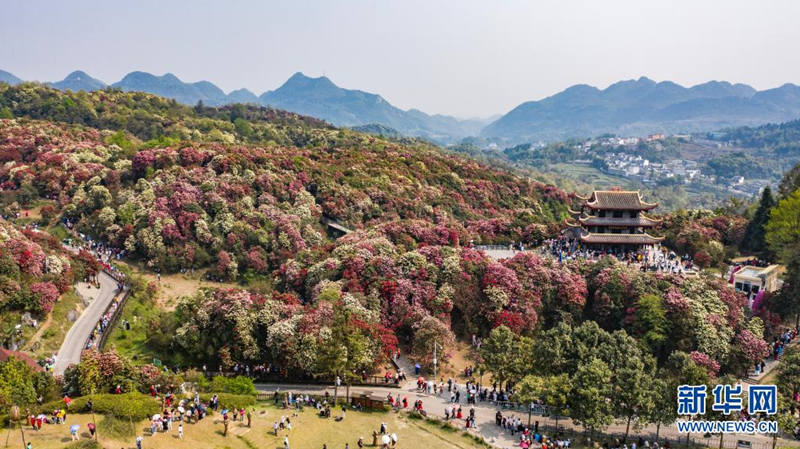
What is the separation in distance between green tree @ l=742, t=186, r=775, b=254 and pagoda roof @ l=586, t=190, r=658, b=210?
30.9ft

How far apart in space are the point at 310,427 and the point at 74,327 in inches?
786

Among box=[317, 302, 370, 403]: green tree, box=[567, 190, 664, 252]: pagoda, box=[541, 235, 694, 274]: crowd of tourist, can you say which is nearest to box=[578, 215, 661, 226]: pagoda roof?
box=[567, 190, 664, 252]: pagoda

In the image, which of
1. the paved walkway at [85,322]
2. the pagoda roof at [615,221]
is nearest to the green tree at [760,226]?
the pagoda roof at [615,221]

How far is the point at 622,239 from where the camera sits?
1736 inches

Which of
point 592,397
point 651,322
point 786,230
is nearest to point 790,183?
point 786,230

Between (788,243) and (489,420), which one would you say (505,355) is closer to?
(489,420)

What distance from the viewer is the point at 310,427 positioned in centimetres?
2478

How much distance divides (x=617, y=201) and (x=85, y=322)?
41248 mm

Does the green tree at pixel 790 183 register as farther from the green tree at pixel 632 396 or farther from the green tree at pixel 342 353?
the green tree at pixel 342 353

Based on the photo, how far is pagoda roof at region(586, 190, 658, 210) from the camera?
44406mm

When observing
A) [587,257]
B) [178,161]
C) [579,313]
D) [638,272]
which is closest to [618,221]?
[587,257]

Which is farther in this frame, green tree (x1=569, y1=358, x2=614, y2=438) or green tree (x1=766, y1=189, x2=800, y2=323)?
green tree (x1=766, y1=189, x2=800, y2=323)

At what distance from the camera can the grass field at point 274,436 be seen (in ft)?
69.4

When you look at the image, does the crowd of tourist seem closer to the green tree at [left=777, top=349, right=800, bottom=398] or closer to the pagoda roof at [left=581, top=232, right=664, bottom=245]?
the pagoda roof at [left=581, top=232, right=664, bottom=245]
